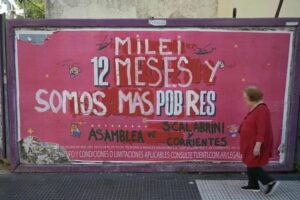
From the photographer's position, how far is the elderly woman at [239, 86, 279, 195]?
480 cm

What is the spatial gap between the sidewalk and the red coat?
17.2 inches

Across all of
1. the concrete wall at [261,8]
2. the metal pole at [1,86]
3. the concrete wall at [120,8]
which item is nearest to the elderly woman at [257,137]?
the concrete wall at [261,8]

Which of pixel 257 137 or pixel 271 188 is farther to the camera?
pixel 271 188

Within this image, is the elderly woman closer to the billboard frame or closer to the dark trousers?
the dark trousers

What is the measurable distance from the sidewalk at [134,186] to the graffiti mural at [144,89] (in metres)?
0.23

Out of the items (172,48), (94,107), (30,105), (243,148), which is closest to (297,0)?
(172,48)

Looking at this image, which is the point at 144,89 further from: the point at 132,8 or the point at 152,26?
the point at 132,8

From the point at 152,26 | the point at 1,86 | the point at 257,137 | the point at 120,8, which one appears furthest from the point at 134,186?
the point at 120,8

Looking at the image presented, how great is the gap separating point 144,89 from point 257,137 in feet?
5.07

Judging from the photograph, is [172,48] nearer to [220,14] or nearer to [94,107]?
[94,107]

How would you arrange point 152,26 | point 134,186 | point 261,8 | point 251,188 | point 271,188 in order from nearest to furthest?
point 271,188 → point 251,188 → point 134,186 → point 152,26 → point 261,8

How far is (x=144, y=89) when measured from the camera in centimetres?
555

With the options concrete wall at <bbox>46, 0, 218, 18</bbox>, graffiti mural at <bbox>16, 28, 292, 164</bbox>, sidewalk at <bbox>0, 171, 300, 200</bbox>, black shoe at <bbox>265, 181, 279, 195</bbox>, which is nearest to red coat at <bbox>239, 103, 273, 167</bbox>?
black shoe at <bbox>265, 181, 279, 195</bbox>

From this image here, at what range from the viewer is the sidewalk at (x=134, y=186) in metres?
4.95
